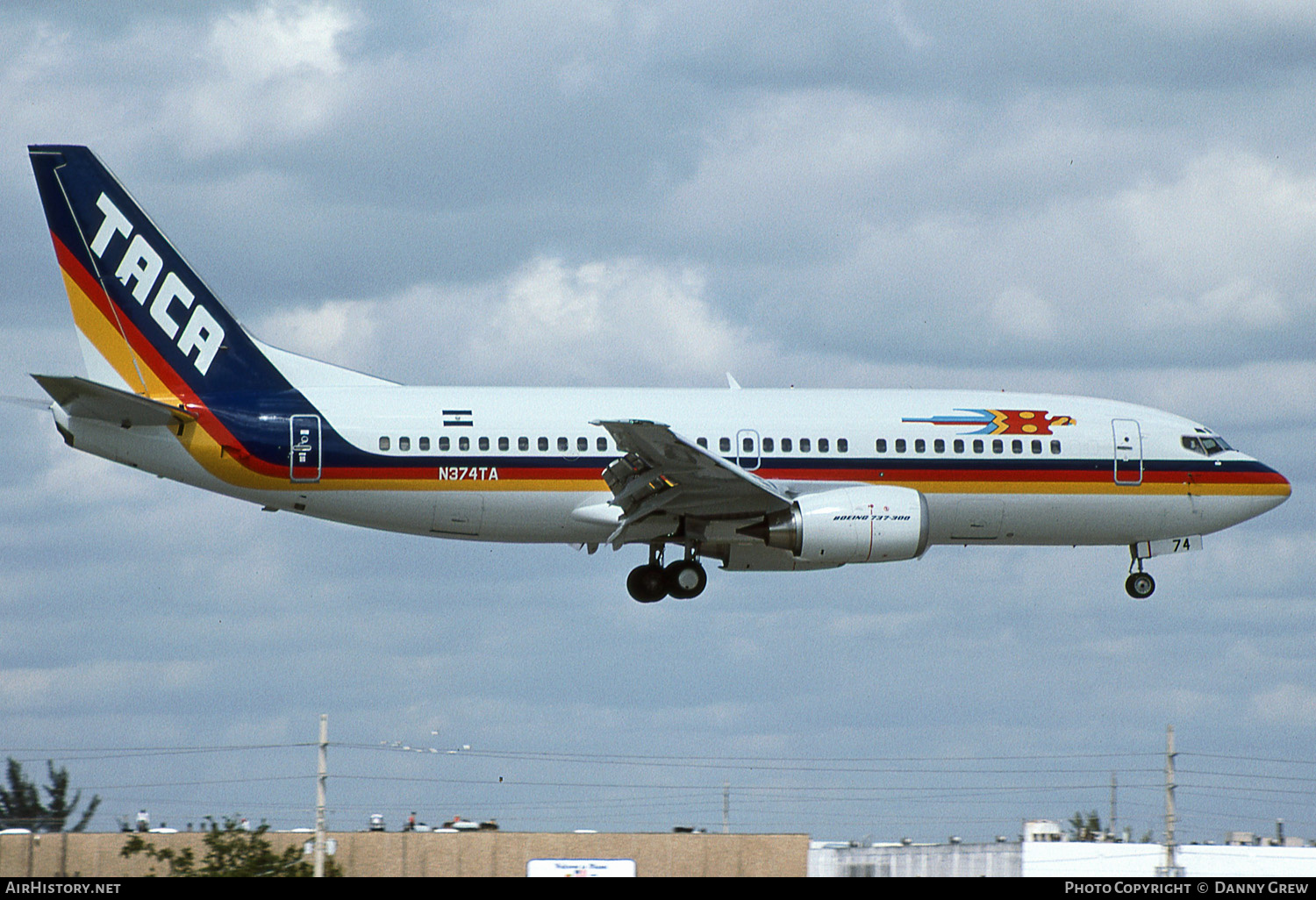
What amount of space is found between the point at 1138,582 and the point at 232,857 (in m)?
24.2

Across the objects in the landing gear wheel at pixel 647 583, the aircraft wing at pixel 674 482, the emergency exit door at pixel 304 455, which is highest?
the emergency exit door at pixel 304 455

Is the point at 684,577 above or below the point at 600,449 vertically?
below

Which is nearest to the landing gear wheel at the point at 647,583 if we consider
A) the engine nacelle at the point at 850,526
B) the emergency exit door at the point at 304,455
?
the engine nacelle at the point at 850,526

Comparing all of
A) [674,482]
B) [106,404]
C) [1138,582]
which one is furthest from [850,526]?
[106,404]

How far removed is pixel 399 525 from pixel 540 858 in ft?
36.4

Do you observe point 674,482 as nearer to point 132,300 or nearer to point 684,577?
point 684,577

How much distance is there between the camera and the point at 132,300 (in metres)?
45.3

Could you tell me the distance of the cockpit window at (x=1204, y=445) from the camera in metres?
47.7

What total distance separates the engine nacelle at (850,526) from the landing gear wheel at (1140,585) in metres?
8.32

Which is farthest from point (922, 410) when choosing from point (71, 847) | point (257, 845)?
point (71, 847)

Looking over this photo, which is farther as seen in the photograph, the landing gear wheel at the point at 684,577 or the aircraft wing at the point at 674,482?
the landing gear wheel at the point at 684,577

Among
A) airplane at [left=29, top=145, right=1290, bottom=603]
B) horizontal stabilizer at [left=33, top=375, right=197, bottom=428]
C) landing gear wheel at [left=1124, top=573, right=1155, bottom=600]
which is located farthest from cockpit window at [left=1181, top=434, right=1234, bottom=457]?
horizontal stabilizer at [left=33, top=375, right=197, bottom=428]

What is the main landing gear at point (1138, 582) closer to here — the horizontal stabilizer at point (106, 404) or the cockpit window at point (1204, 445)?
the cockpit window at point (1204, 445)

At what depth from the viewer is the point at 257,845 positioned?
46125 millimetres
